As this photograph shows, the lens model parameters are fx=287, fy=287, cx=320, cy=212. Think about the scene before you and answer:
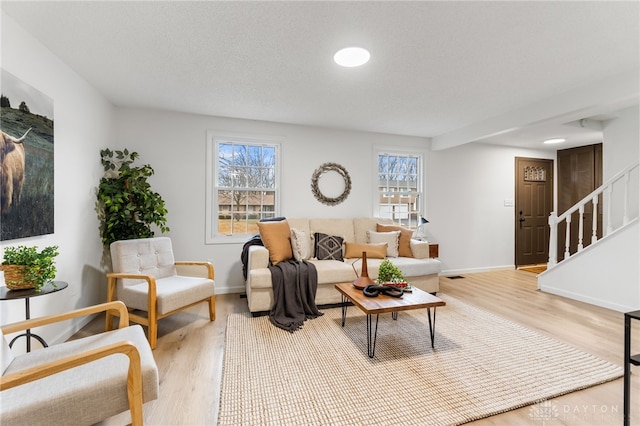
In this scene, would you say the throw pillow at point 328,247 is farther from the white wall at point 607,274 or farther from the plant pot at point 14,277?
the white wall at point 607,274

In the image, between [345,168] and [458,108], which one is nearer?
[458,108]

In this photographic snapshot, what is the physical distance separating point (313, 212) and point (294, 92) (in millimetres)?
1828

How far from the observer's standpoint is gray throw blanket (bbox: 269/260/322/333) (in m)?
2.98

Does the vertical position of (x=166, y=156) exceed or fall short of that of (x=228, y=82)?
it falls short

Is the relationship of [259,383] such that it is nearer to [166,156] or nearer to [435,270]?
[435,270]

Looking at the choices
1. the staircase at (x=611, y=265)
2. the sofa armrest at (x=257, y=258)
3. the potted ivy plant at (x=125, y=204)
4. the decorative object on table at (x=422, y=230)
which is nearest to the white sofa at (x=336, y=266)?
the sofa armrest at (x=257, y=258)

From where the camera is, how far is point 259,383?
1.89 m

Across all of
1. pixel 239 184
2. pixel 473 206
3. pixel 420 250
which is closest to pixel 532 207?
pixel 473 206

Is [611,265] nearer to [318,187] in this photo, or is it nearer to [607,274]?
[607,274]

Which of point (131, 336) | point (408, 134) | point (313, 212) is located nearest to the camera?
point (131, 336)

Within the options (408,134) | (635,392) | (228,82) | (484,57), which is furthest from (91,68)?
(635,392)

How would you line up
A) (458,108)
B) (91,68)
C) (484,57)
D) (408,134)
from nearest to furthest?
(484,57), (91,68), (458,108), (408,134)

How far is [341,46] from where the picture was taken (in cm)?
218

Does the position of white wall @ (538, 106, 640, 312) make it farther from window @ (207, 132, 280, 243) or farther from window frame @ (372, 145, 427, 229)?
window @ (207, 132, 280, 243)
